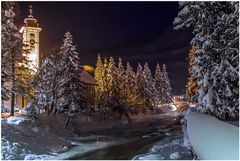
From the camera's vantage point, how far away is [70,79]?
97.6ft

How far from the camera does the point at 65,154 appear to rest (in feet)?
63.2

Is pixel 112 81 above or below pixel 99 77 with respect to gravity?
Answer: below

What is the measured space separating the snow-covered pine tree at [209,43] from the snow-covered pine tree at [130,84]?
1038 inches

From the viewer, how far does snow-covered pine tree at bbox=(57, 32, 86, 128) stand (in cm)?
2978

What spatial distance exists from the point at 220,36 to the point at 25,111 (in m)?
17.0

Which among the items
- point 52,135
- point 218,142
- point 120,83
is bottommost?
point 52,135

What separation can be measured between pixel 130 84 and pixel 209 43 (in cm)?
3110

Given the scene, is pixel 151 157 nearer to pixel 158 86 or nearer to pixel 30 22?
pixel 30 22

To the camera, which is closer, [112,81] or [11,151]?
[11,151]

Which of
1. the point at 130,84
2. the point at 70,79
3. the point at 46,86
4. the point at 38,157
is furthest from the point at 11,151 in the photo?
the point at 130,84

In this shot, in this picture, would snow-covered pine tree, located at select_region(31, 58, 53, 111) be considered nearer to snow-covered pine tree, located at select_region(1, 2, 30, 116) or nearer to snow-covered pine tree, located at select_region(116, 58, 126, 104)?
snow-covered pine tree, located at select_region(1, 2, 30, 116)

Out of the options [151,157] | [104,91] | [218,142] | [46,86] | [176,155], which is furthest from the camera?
[104,91]

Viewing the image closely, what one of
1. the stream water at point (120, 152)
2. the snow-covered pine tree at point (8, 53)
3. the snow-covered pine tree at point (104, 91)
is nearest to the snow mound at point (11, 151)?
the snow-covered pine tree at point (8, 53)

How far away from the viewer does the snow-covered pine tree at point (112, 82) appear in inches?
1561
